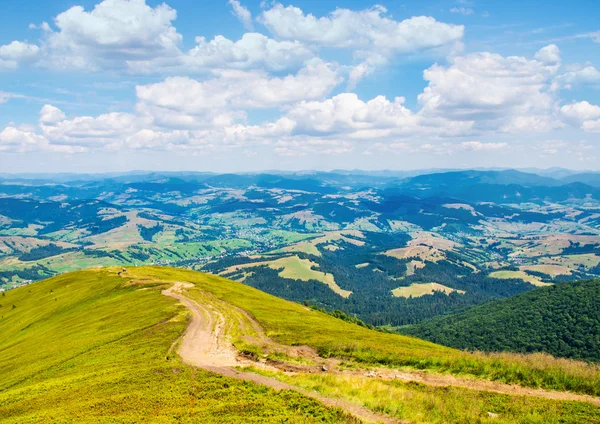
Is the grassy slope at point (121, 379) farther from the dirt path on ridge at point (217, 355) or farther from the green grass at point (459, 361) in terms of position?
the green grass at point (459, 361)

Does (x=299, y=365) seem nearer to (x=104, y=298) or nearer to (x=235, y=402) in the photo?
(x=235, y=402)

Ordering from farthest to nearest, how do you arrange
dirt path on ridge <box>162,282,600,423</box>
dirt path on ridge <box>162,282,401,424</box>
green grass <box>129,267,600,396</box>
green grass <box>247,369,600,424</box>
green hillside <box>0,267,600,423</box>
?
green grass <box>129,267,600,396</box> → dirt path on ridge <box>162,282,600,423</box> → dirt path on ridge <box>162,282,401,424</box> → green hillside <box>0,267,600,423</box> → green grass <box>247,369,600,424</box>

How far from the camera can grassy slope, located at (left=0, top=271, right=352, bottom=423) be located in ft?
119

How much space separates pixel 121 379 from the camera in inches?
1845

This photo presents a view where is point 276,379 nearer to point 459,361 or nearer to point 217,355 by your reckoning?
point 217,355

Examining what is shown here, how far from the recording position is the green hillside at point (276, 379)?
35.1 metres

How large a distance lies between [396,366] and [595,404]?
71.6 feet

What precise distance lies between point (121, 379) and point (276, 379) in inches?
782

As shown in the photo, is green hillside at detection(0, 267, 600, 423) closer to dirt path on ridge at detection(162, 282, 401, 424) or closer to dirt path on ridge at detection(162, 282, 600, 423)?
dirt path on ridge at detection(162, 282, 600, 423)

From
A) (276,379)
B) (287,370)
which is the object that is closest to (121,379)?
(276,379)

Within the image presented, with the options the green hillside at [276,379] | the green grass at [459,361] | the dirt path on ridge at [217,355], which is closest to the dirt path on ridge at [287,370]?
the dirt path on ridge at [217,355]

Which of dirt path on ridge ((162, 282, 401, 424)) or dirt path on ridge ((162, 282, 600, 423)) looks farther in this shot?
dirt path on ridge ((162, 282, 600, 423))

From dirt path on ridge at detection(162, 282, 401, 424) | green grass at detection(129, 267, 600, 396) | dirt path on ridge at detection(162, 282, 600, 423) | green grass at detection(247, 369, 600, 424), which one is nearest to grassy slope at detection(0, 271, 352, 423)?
dirt path on ridge at detection(162, 282, 401, 424)

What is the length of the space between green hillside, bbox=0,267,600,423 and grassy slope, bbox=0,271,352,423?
0.68ft
